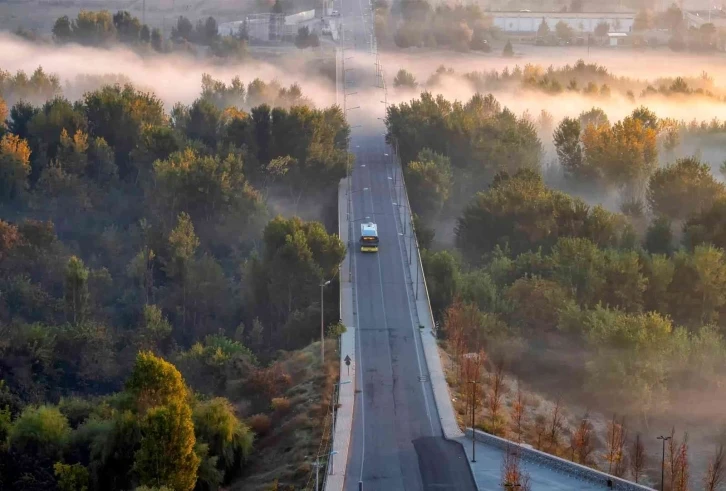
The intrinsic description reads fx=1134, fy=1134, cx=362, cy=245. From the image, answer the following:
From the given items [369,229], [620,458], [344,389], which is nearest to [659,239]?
[369,229]

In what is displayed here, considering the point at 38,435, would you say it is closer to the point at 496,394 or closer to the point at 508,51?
the point at 496,394

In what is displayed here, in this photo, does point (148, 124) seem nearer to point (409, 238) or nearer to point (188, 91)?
point (409, 238)

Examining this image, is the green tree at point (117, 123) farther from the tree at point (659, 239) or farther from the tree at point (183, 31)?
the tree at point (183, 31)

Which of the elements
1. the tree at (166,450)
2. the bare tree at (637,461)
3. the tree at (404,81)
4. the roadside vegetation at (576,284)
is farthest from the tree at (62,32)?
the bare tree at (637,461)

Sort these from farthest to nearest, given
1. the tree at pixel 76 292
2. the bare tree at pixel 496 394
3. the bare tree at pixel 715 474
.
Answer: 1. the tree at pixel 76 292
2. the bare tree at pixel 496 394
3. the bare tree at pixel 715 474

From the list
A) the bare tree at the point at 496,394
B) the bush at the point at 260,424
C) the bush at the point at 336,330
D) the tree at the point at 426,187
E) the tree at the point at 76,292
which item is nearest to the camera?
the bare tree at the point at 496,394

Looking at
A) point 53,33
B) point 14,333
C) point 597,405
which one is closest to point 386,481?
point 597,405
